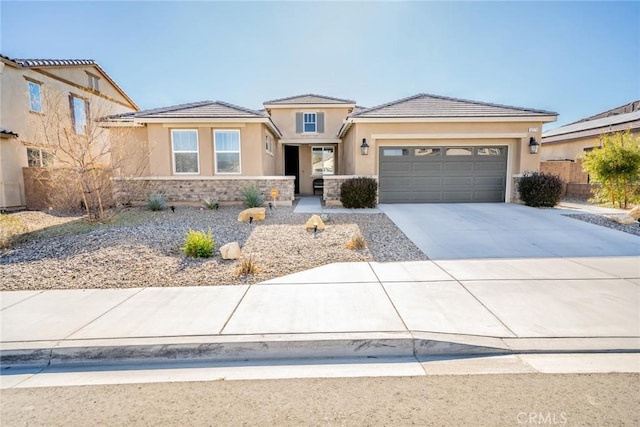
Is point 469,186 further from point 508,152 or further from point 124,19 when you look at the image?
point 124,19

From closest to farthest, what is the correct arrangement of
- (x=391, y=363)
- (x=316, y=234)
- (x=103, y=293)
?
(x=391, y=363)
(x=103, y=293)
(x=316, y=234)

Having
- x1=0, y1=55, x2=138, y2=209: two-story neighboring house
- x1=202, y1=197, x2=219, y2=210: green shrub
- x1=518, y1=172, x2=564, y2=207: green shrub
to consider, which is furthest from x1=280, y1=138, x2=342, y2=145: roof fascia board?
x1=518, y1=172, x2=564, y2=207: green shrub

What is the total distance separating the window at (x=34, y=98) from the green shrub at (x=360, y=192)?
1532cm

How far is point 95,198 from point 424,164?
13.1m

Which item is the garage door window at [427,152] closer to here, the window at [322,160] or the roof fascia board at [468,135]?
the roof fascia board at [468,135]

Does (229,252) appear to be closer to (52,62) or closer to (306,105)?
(306,105)

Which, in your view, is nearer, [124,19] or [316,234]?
[316,234]

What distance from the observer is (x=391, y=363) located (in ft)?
11.1

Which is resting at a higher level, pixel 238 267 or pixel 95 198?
pixel 95 198

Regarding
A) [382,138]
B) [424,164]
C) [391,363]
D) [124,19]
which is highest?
[124,19]

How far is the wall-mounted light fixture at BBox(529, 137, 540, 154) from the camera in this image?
13.6 m

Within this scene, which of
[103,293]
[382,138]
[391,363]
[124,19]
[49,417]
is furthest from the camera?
[382,138]

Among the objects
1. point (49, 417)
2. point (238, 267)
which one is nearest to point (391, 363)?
point (49, 417)

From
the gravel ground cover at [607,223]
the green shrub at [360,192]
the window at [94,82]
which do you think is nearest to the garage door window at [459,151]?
the green shrub at [360,192]
